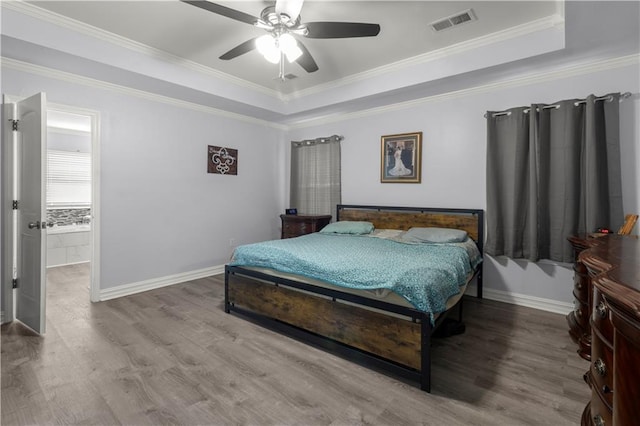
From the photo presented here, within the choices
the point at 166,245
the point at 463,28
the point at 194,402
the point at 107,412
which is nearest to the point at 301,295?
the point at 194,402

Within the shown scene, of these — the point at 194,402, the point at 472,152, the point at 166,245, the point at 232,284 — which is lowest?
the point at 194,402

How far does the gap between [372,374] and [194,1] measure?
2.73 meters

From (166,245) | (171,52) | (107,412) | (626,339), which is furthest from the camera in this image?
(166,245)

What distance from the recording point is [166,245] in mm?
4309

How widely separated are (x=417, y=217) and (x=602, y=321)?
312 centimetres

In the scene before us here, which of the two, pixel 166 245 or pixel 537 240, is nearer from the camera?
pixel 537 240

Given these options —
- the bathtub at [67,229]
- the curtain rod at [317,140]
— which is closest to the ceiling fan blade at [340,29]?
the curtain rod at [317,140]

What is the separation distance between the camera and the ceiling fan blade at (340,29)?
7.48 ft

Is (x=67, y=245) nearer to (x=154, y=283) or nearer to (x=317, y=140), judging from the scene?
(x=154, y=283)

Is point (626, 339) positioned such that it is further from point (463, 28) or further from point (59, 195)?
point (59, 195)

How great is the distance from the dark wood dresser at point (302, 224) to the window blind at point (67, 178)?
4210mm

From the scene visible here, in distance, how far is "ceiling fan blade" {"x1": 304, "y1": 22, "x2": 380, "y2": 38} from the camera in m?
2.28

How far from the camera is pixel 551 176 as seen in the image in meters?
3.33

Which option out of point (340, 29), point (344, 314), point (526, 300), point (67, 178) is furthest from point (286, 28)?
point (67, 178)
